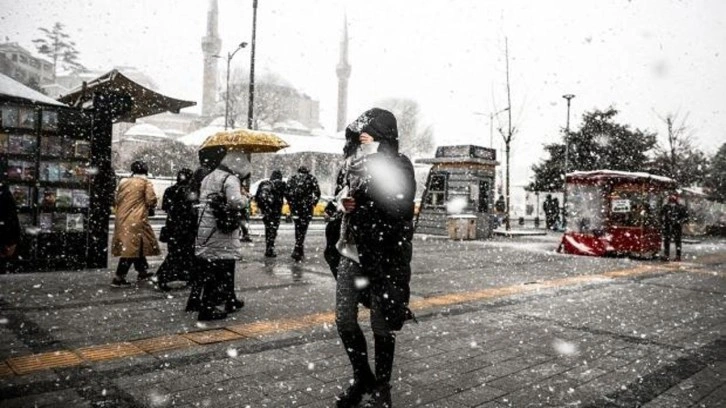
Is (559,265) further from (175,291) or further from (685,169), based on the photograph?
(685,169)

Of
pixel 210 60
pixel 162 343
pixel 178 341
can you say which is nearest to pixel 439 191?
pixel 178 341

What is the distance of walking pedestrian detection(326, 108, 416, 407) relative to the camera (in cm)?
313

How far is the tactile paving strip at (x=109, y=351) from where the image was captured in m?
4.14

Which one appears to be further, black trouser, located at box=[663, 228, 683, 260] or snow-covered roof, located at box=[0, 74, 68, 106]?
black trouser, located at box=[663, 228, 683, 260]

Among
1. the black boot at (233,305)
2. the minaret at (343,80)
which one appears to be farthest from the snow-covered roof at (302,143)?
the minaret at (343,80)

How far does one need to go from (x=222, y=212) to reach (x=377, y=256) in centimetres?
271

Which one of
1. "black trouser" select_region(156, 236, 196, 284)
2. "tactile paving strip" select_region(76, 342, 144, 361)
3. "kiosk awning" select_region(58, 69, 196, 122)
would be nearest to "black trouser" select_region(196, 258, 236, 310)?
"tactile paving strip" select_region(76, 342, 144, 361)

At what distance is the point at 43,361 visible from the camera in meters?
3.98

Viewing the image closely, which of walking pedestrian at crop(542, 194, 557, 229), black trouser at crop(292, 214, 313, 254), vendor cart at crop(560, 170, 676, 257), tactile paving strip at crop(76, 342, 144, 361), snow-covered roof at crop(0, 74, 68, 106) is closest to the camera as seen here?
tactile paving strip at crop(76, 342, 144, 361)

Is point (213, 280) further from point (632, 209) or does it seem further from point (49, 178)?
point (632, 209)

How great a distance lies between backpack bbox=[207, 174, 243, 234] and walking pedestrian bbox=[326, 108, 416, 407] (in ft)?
7.85

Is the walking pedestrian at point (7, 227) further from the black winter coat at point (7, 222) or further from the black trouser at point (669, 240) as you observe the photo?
the black trouser at point (669, 240)

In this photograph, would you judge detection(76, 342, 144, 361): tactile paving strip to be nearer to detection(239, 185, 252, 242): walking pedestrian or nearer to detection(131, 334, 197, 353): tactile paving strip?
detection(131, 334, 197, 353): tactile paving strip

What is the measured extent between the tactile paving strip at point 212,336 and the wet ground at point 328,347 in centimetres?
2
